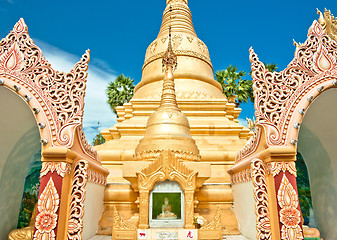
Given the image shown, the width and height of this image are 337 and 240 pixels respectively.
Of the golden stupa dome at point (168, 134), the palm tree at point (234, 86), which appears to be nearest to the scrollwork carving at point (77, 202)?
the golden stupa dome at point (168, 134)

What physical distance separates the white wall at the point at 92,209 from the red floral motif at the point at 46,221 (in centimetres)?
126

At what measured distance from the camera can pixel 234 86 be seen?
2572cm

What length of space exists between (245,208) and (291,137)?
2.37 metres

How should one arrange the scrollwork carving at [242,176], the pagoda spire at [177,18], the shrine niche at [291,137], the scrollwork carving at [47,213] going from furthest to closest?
the pagoda spire at [177,18] → the scrollwork carving at [242,176] → the shrine niche at [291,137] → the scrollwork carving at [47,213]

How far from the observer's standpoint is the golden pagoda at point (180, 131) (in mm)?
7355

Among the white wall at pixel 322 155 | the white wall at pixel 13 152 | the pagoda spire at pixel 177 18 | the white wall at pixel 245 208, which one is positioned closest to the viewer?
the white wall at pixel 13 152

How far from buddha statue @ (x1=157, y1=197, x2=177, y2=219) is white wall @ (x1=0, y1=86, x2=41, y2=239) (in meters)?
3.52

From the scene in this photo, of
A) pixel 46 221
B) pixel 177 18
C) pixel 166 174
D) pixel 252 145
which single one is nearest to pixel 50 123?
pixel 46 221

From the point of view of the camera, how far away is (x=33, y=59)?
503cm

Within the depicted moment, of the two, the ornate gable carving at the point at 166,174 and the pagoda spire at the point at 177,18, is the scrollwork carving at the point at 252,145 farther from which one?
the pagoda spire at the point at 177,18

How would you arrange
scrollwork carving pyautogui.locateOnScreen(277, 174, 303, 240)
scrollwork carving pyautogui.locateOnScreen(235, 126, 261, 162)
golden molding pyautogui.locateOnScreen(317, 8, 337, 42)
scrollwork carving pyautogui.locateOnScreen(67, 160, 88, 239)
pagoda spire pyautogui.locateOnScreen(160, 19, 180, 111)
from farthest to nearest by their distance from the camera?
golden molding pyautogui.locateOnScreen(317, 8, 337, 42)
pagoda spire pyautogui.locateOnScreen(160, 19, 180, 111)
scrollwork carving pyautogui.locateOnScreen(235, 126, 261, 162)
scrollwork carving pyautogui.locateOnScreen(67, 160, 88, 239)
scrollwork carving pyautogui.locateOnScreen(277, 174, 303, 240)

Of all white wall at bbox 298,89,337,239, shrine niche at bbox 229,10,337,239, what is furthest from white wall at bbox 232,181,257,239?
white wall at bbox 298,89,337,239

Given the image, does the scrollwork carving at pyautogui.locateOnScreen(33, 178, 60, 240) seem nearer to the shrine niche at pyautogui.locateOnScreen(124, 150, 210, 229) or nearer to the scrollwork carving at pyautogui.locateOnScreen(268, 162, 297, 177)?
the shrine niche at pyautogui.locateOnScreen(124, 150, 210, 229)

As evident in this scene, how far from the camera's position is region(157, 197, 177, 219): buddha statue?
19.2 feet
